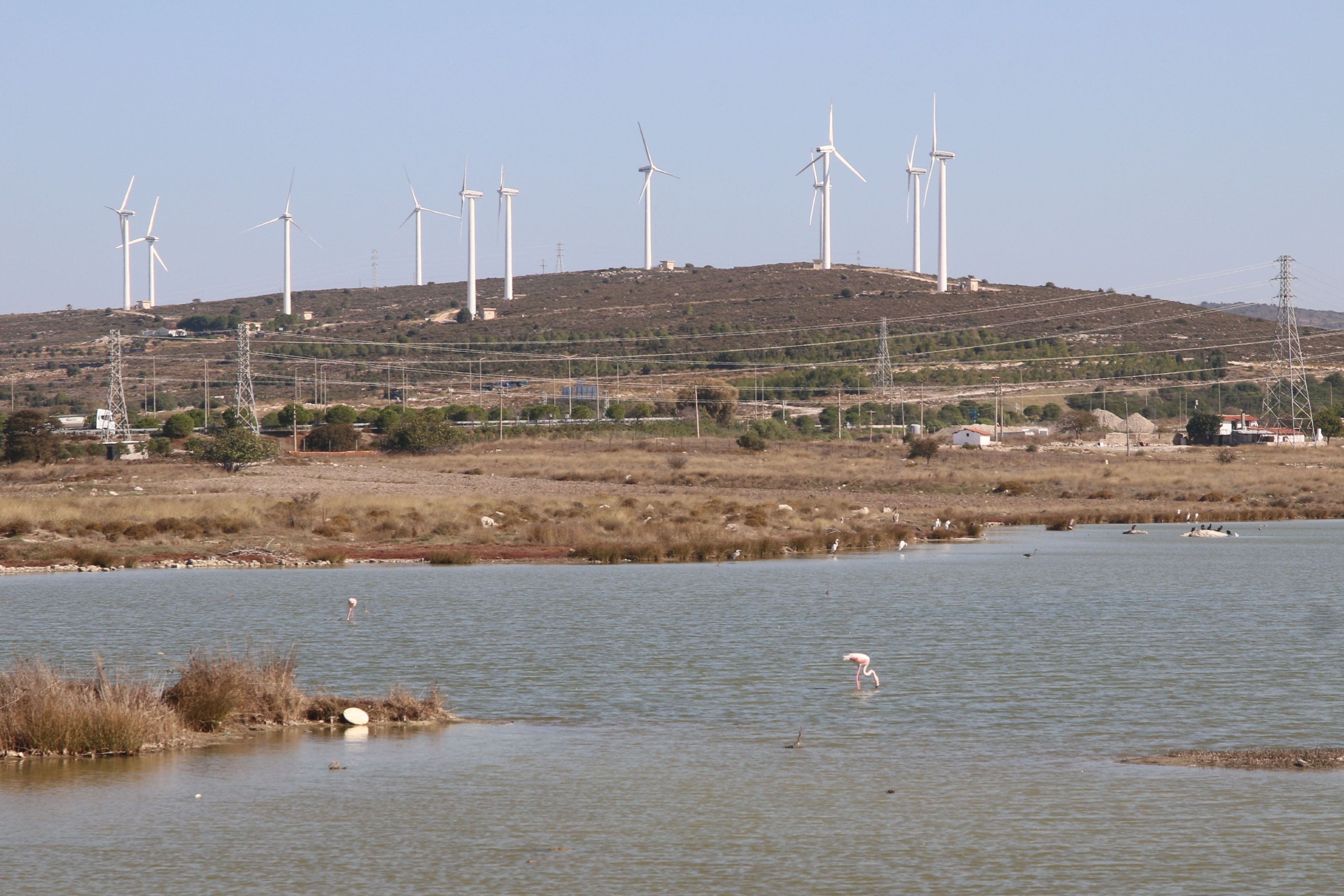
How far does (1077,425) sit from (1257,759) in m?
112

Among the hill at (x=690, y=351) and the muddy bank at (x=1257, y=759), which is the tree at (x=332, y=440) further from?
the muddy bank at (x=1257, y=759)

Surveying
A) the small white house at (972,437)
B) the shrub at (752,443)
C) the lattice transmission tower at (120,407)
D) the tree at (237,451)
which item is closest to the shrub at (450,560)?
the tree at (237,451)

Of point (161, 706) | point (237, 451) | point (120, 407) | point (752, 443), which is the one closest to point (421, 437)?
point (237, 451)

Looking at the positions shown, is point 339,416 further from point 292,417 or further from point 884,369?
point 884,369

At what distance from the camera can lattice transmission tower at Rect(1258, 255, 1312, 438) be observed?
103 meters

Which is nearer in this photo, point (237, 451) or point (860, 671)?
point (860, 671)

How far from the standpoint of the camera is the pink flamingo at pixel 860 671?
19062mm

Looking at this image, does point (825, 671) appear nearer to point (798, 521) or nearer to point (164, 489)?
point (798, 521)

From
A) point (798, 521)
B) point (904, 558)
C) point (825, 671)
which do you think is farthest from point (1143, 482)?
point (825, 671)

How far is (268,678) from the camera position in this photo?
1700cm

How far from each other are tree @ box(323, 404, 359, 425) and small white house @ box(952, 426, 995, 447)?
148ft

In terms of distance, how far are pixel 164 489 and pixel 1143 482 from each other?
5031 centimetres

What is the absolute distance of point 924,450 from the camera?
297 ft

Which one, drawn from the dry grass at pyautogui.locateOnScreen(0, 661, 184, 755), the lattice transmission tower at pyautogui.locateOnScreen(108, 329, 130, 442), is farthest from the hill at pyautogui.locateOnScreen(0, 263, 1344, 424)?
the dry grass at pyautogui.locateOnScreen(0, 661, 184, 755)
